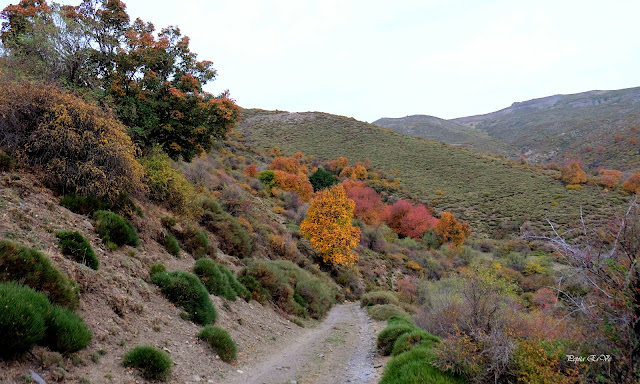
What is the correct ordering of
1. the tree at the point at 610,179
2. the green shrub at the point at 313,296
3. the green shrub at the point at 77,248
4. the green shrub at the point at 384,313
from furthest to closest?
1. the tree at the point at 610,179
2. the green shrub at the point at 313,296
3. the green shrub at the point at 384,313
4. the green shrub at the point at 77,248

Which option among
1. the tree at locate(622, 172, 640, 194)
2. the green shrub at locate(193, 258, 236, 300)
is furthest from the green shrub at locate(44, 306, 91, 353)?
the tree at locate(622, 172, 640, 194)

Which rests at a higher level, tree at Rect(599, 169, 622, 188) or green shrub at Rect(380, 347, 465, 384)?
green shrub at Rect(380, 347, 465, 384)

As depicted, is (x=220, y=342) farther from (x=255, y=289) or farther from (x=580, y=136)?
(x=580, y=136)

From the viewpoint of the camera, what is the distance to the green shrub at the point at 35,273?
18.6 ft

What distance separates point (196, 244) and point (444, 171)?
59196 millimetres

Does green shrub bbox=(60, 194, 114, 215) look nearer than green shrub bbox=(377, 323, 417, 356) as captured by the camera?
Yes

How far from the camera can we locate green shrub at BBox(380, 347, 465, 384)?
20.6 ft

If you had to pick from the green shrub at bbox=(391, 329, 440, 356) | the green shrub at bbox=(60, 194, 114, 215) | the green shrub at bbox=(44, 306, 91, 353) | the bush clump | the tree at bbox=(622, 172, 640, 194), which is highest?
the green shrub at bbox=(60, 194, 114, 215)

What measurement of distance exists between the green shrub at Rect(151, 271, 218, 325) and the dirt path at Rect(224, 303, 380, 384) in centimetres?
178

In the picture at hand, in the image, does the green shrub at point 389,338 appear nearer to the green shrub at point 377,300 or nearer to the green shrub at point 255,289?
the green shrub at point 255,289

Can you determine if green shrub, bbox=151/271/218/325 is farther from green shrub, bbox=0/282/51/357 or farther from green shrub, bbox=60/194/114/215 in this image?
green shrub, bbox=0/282/51/357

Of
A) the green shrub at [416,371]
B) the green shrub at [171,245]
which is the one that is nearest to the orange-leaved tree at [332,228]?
the green shrub at [171,245]

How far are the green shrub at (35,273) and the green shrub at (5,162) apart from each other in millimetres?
4343

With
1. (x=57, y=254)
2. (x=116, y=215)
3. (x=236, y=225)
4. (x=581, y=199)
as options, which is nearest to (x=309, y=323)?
(x=236, y=225)
